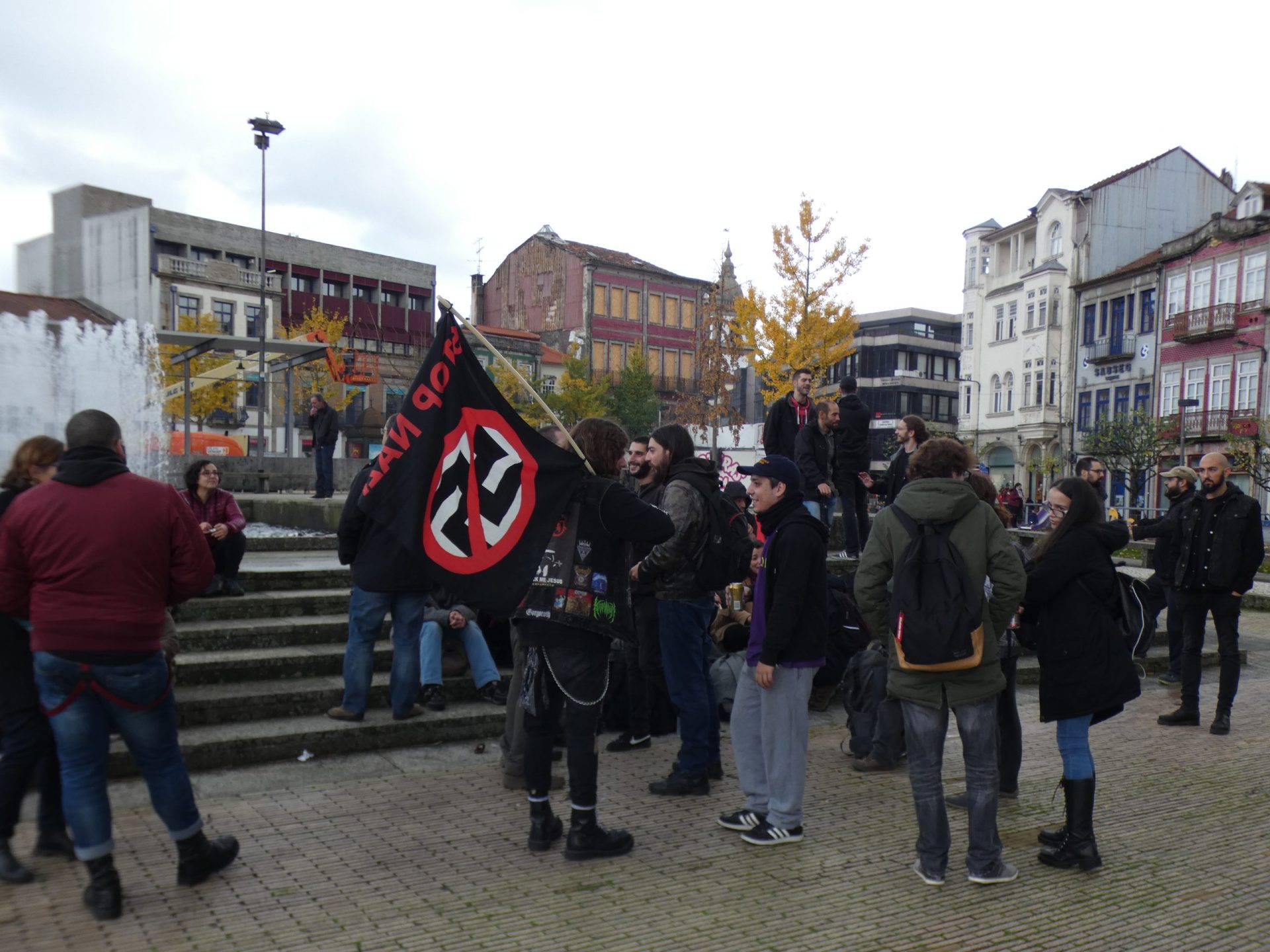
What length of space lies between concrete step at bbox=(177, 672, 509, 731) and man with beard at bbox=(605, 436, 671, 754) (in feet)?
3.05

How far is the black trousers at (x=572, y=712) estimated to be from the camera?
4.81 m

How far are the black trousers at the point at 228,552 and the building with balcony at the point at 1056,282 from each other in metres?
46.4

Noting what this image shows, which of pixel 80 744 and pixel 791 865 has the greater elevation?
pixel 80 744

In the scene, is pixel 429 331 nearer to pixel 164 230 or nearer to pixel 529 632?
pixel 164 230

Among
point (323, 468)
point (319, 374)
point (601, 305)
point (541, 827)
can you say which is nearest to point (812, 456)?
point (541, 827)

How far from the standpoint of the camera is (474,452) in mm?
5070

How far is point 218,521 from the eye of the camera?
793 cm

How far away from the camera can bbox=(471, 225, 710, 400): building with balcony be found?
65.1 meters

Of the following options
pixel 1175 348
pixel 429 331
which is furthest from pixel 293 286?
pixel 1175 348

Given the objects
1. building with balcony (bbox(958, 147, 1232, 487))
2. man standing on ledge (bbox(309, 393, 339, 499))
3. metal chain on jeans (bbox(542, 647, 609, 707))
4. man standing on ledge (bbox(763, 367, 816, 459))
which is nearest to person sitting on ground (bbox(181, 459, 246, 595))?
metal chain on jeans (bbox(542, 647, 609, 707))

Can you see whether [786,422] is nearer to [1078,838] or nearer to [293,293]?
[1078,838]

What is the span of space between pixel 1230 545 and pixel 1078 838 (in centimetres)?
385

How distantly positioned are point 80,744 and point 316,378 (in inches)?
1898

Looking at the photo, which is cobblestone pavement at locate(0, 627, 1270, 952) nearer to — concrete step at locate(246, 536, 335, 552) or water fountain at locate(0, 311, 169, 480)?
concrete step at locate(246, 536, 335, 552)
